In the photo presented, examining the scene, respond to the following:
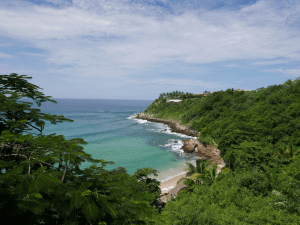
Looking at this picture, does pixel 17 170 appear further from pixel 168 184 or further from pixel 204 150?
pixel 204 150

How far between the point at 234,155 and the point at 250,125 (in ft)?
49.9

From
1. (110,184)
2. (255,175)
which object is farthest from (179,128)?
(110,184)

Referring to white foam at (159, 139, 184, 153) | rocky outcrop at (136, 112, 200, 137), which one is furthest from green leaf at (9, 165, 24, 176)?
rocky outcrop at (136, 112, 200, 137)

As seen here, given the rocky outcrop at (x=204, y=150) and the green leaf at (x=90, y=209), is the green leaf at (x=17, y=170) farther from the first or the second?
the rocky outcrop at (x=204, y=150)

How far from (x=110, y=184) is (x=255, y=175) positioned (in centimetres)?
1425

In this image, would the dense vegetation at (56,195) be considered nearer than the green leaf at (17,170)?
Yes

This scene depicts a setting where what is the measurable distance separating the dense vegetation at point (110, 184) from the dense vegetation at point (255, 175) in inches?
2.6

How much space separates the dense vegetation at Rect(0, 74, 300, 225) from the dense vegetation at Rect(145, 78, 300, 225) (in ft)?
0.22

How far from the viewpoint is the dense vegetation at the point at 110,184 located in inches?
105

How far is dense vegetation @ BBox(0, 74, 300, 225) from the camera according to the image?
2.67 metres

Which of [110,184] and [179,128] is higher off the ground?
[110,184]

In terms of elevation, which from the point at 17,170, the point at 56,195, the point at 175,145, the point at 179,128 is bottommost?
the point at 175,145

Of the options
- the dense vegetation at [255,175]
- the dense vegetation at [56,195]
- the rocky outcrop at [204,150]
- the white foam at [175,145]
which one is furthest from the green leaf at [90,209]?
the white foam at [175,145]

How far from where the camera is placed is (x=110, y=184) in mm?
3939
